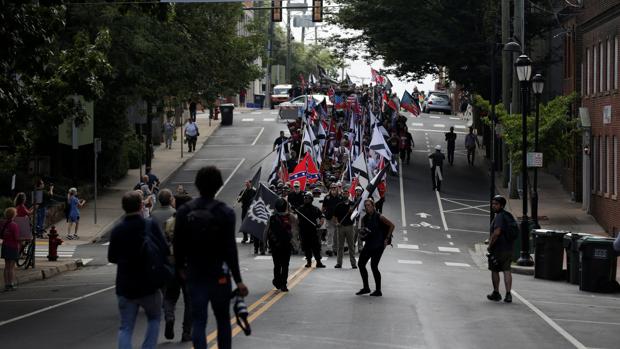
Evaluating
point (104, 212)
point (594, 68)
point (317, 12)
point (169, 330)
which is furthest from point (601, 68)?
point (169, 330)

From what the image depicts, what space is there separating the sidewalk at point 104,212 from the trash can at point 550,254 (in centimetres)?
1122

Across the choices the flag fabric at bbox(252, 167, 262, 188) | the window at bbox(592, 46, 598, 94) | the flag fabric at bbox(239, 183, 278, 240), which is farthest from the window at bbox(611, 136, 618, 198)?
the flag fabric at bbox(239, 183, 278, 240)

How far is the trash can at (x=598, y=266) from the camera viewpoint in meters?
23.1

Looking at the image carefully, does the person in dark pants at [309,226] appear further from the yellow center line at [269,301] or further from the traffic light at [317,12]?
the traffic light at [317,12]

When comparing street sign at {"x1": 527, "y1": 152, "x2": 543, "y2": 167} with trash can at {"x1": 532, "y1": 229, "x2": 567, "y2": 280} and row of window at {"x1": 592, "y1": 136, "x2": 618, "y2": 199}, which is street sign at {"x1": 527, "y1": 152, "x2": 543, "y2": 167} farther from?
trash can at {"x1": 532, "y1": 229, "x2": 567, "y2": 280}

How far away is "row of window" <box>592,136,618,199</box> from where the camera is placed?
37812 millimetres

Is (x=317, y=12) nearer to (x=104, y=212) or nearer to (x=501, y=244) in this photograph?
(x=104, y=212)

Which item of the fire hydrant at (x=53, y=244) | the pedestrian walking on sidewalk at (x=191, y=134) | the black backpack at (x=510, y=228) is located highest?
the pedestrian walking on sidewalk at (x=191, y=134)

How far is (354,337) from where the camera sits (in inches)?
568

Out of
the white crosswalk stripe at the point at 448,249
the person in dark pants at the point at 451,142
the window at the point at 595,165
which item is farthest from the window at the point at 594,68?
the person in dark pants at the point at 451,142

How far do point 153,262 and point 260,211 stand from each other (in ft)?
54.6

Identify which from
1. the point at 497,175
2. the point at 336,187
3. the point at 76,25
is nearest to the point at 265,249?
the point at 336,187

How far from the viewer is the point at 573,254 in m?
24.8

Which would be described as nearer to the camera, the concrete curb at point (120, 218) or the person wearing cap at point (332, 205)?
the person wearing cap at point (332, 205)
